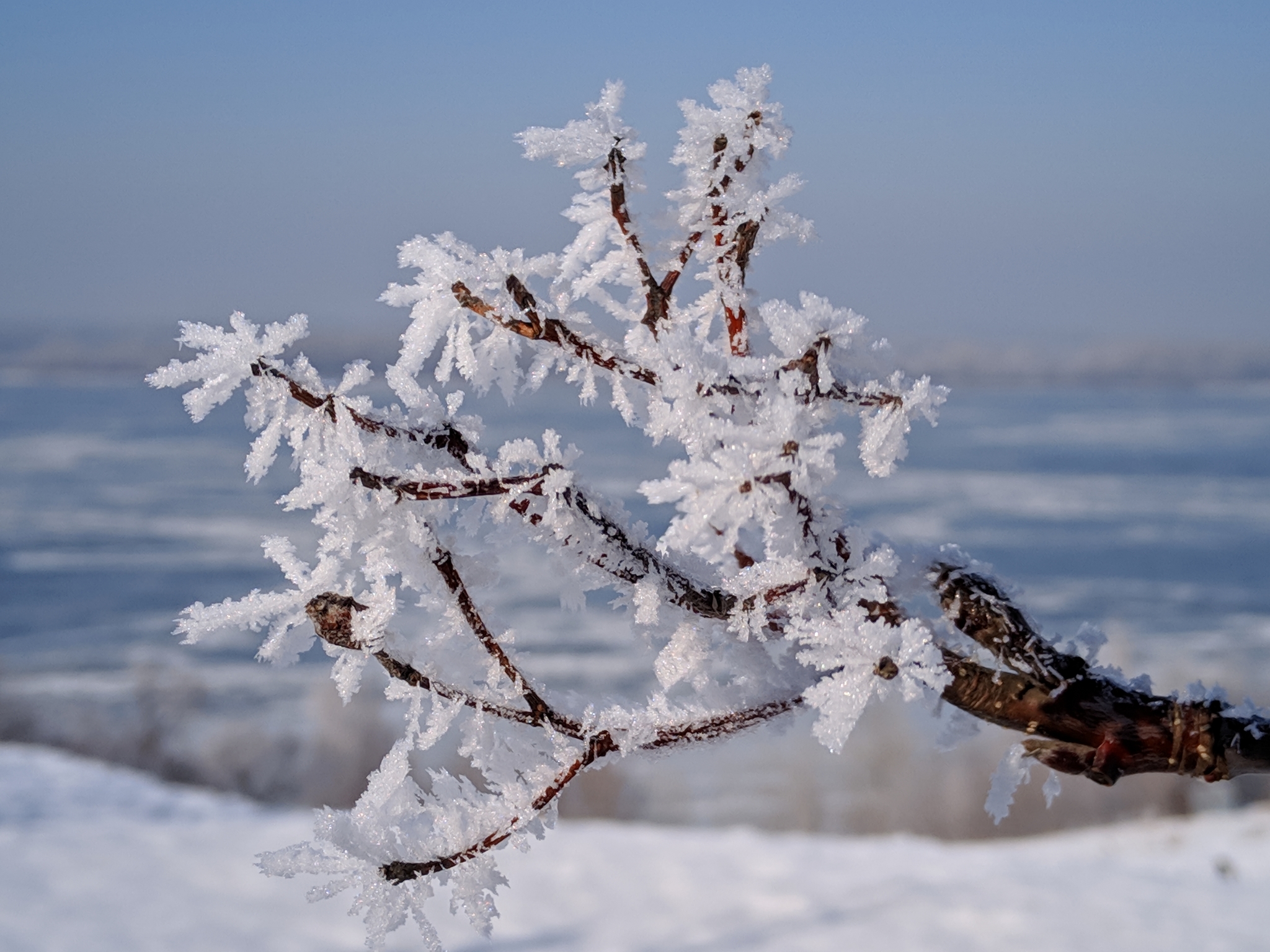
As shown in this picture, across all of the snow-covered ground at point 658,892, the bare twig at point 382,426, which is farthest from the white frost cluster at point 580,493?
the snow-covered ground at point 658,892

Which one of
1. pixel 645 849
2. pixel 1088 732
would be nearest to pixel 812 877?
pixel 645 849

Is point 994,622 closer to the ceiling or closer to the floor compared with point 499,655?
closer to the ceiling

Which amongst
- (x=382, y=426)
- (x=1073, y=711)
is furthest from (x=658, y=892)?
(x=382, y=426)

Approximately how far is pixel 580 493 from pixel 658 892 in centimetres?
502

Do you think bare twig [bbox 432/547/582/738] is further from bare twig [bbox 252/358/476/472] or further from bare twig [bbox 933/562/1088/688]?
bare twig [bbox 933/562/1088/688]

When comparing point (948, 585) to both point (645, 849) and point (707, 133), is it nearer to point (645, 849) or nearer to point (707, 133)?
point (707, 133)

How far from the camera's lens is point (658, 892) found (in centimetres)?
547

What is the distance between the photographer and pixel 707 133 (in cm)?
116

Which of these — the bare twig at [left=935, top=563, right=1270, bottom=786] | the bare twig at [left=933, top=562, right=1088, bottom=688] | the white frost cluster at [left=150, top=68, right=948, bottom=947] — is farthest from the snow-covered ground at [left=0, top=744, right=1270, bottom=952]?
the white frost cluster at [left=150, top=68, right=948, bottom=947]

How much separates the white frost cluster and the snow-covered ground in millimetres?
4157

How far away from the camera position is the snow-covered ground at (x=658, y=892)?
15.2ft

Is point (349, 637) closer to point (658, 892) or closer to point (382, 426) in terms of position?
point (382, 426)

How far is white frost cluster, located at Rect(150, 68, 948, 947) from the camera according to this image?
930mm

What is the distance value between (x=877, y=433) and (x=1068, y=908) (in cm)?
480
